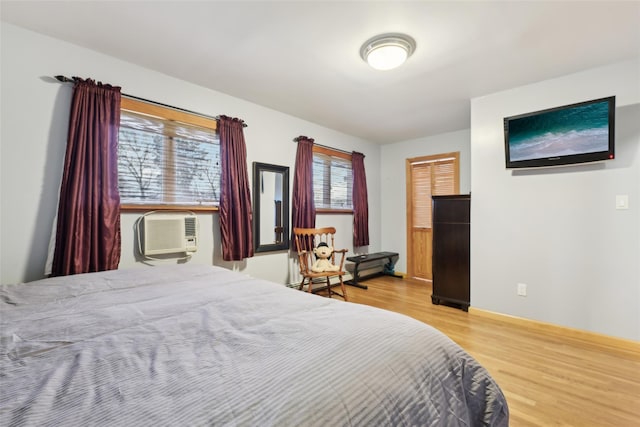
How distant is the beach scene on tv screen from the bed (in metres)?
2.55

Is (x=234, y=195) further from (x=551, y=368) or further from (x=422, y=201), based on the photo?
(x=422, y=201)

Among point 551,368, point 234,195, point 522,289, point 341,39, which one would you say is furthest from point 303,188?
point 551,368

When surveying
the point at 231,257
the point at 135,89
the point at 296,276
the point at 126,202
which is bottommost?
the point at 296,276

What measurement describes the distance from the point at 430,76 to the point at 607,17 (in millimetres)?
1155

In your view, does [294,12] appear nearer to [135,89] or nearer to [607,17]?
[135,89]

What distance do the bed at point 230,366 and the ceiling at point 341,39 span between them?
1774 millimetres

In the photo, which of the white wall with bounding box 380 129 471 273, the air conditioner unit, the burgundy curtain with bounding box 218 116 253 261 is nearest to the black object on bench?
the white wall with bounding box 380 129 471 273

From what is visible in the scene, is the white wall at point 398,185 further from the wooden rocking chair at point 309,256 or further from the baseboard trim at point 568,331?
the baseboard trim at point 568,331

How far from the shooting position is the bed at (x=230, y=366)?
55 cm

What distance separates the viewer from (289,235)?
12.0 feet

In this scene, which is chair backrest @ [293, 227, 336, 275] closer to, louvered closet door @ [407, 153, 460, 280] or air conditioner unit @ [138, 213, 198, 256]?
air conditioner unit @ [138, 213, 198, 256]

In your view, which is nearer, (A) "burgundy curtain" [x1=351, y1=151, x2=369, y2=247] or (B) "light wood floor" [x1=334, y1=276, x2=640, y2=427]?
(B) "light wood floor" [x1=334, y1=276, x2=640, y2=427]

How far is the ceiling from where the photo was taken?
1.77 metres

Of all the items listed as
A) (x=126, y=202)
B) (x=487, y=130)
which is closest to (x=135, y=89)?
(x=126, y=202)
